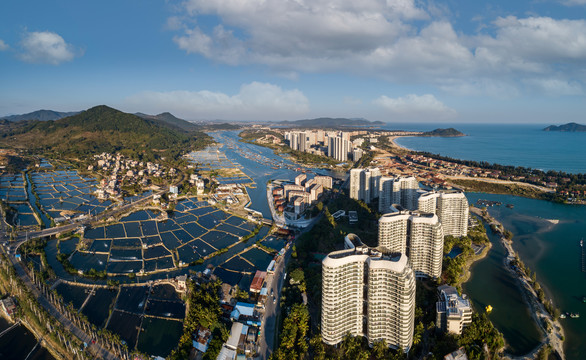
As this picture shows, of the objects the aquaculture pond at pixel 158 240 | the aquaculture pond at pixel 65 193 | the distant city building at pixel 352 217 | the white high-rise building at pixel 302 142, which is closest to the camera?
the aquaculture pond at pixel 158 240

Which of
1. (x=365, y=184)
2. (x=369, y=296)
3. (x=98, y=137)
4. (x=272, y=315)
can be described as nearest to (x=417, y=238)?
(x=369, y=296)

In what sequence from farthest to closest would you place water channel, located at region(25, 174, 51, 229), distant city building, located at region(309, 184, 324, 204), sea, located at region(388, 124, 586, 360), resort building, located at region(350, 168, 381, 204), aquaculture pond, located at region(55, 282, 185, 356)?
1. distant city building, located at region(309, 184, 324, 204)
2. resort building, located at region(350, 168, 381, 204)
3. water channel, located at region(25, 174, 51, 229)
4. sea, located at region(388, 124, 586, 360)
5. aquaculture pond, located at region(55, 282, 185, 356)

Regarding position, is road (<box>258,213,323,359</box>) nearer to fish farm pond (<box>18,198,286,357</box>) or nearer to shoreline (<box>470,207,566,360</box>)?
fish farm pond (<box>18,198,286,357</box>)

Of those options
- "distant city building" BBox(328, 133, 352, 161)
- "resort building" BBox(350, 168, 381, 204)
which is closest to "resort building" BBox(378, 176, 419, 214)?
"resort building" BBox(350, 168, 381, 204)

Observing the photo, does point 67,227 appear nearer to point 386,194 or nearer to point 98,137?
point 386,194

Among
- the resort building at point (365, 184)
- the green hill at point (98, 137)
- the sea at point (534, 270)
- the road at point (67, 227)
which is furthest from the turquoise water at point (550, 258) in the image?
the green hill at point (98, 137)

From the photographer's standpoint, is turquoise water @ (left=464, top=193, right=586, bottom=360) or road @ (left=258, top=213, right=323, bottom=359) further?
turquoise water @ (left=464, top=193, right=586, bottom=360)

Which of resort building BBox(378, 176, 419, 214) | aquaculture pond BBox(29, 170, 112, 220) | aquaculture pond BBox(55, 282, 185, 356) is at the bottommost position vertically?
aquaculture pond BBox(55, 282, 185, 356)

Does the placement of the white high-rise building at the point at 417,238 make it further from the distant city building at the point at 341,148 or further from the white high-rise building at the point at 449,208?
the distant city building at the point at 341,148
